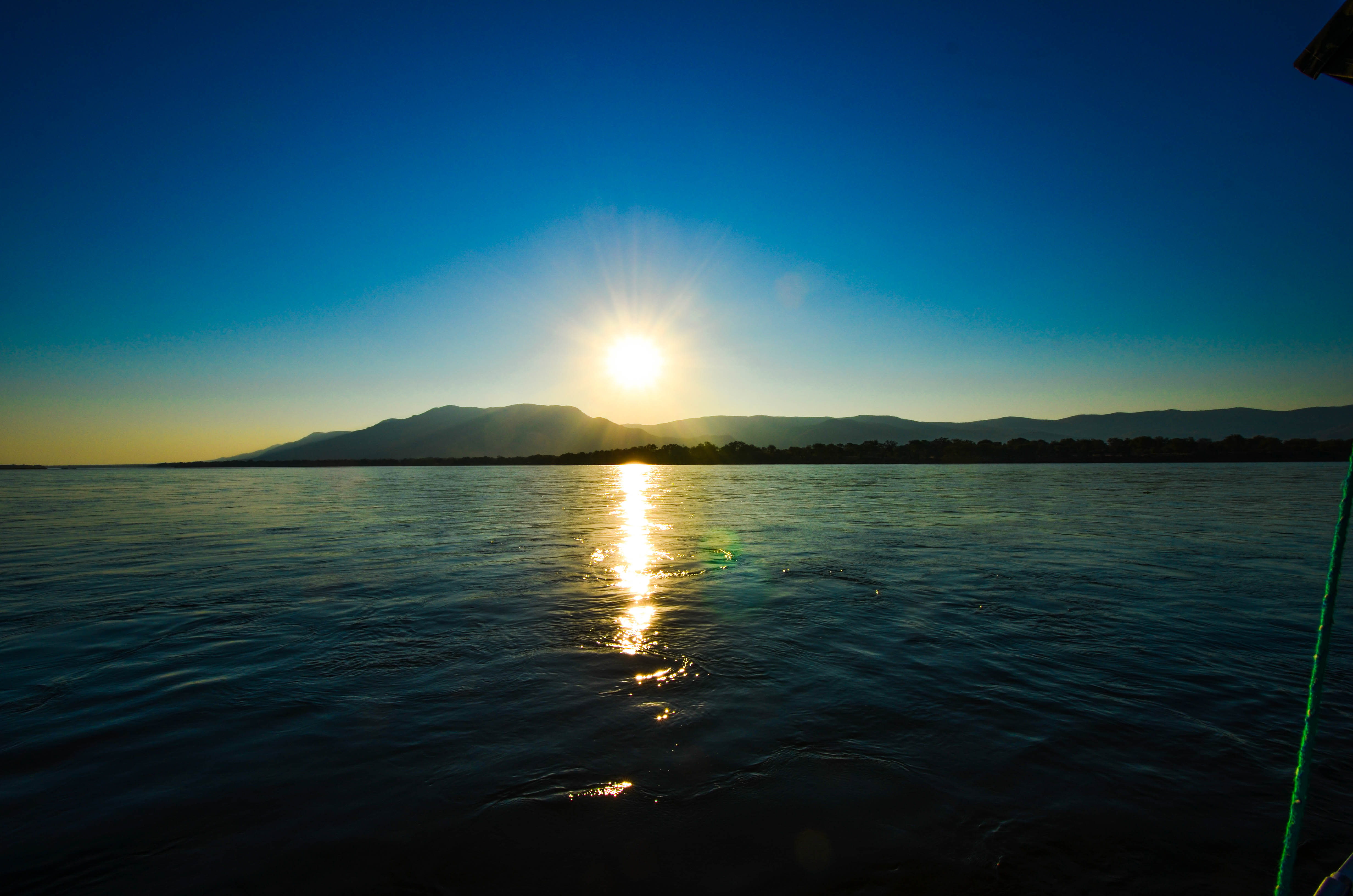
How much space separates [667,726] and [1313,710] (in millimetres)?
4661

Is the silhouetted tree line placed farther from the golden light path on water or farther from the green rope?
the green rope

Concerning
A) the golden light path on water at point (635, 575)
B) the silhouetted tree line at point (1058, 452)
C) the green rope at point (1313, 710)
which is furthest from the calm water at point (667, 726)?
the silhouetted tree line at point (1058, 452)

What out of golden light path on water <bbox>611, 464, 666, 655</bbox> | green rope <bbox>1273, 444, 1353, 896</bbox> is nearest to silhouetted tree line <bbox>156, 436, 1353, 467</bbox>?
golden light path on water <bbox>611, 464, 666, 655</bbox>

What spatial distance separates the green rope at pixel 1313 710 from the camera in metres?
2.79

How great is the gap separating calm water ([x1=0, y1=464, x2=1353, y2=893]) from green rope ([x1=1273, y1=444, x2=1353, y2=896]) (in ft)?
4.27

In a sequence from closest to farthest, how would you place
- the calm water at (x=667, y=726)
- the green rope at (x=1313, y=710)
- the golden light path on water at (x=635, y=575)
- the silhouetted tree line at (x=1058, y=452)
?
the green rope at (x=1313, y=710), the calm water at (x=667, y=726), the golden light path on water at (x=635, y=575), the silhouetted tree line at (x=1058, y=452)

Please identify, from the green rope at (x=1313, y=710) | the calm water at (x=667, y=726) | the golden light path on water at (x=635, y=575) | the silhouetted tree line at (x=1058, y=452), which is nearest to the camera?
the green rope at (x=1313, y=710)

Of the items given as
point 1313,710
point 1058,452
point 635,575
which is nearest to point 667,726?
point 1313,710

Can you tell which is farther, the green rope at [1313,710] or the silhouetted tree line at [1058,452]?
the silhouetted tree line at [1058,452]

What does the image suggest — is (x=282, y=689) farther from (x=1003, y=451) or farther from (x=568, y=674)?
(x=1003, y=451)

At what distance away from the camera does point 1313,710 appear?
299 centimetres

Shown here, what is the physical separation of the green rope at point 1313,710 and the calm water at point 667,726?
1.30 m

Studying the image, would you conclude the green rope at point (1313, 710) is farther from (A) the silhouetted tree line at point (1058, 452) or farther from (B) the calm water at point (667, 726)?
(A) the silhouetted tree line at point (1058, 452)

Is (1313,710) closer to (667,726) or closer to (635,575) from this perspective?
(667,726)
